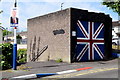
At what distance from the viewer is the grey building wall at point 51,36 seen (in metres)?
16.6

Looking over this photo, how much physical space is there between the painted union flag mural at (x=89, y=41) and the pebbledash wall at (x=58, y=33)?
0.59 m

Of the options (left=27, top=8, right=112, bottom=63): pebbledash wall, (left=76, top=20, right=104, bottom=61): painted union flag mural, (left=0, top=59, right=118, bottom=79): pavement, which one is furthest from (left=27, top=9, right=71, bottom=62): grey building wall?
(left=0, top=59, right=118, bottom=79): pavement

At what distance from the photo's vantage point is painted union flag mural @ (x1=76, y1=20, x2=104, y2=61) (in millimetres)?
16812

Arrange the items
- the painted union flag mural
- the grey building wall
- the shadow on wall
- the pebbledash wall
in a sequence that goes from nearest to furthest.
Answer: the pebbledash wall → the grey building wall → the painted union flag mural → the shadow on wall

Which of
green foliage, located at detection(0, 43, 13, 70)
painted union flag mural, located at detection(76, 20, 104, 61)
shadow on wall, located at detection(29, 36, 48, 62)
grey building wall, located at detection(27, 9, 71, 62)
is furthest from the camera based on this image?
shadow on wall, located at detection(29, 36, 48, 62)

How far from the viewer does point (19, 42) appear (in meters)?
39.9

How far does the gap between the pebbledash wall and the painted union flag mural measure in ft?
1.93

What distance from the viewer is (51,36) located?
18.5 metres

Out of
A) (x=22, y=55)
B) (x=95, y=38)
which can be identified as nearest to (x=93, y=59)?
(x=95, y=38)

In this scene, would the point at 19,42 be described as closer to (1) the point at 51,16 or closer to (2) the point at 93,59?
(1) the point at 51,16

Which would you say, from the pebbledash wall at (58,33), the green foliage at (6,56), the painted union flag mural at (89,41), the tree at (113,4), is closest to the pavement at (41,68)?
the green foliage at (6,56)

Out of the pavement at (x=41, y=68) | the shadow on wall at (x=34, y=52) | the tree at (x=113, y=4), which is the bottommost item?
the pavement at (x=41, y=68)

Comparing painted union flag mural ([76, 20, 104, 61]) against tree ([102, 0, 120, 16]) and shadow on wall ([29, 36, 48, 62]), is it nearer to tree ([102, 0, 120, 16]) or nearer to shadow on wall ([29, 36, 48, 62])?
tree ([102, 0, 120, 16])

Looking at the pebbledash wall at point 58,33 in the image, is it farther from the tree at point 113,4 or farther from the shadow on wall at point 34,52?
the tree at point 113,4
